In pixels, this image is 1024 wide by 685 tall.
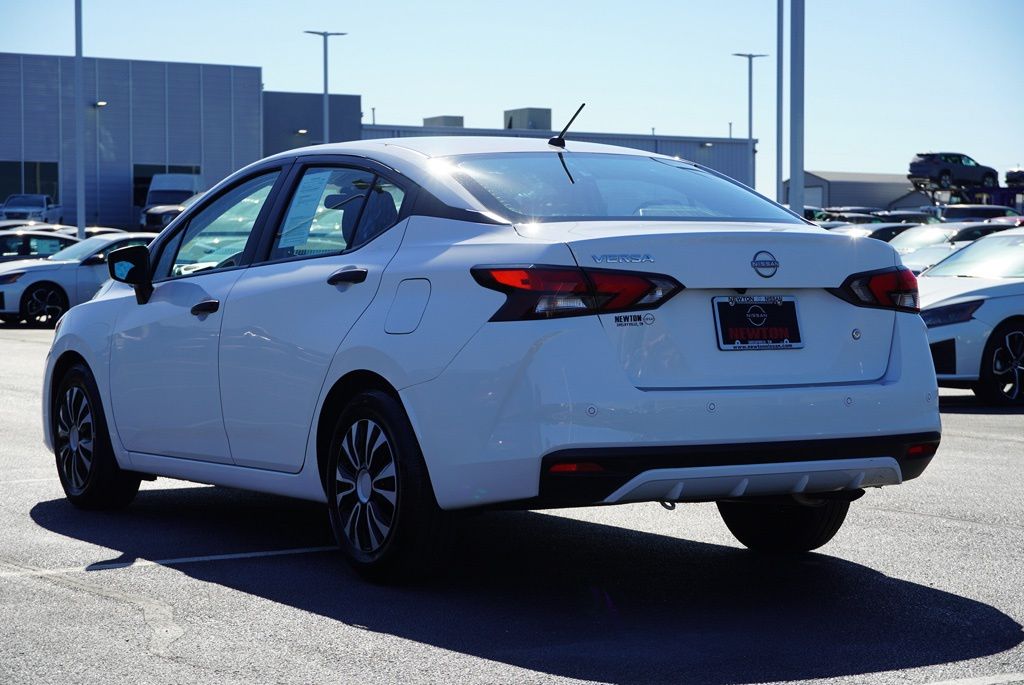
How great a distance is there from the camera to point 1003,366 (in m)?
14.3

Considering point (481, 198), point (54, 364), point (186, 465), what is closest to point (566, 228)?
point (481, 198)

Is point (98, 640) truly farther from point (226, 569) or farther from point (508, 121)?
point (508, 121)

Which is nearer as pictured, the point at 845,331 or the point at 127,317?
the point at 845,331

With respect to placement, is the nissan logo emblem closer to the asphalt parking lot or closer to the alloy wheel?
the asphalt parking lot

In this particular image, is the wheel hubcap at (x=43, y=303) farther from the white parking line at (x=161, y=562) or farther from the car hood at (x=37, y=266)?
the white parking line at (x=161, y=562)

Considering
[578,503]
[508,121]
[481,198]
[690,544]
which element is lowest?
[690,544]

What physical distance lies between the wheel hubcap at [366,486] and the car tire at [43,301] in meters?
20.9

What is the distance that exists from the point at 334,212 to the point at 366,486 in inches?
47.2

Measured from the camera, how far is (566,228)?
18.8 ft

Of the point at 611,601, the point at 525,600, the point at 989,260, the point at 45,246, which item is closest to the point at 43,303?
the point at 45,246

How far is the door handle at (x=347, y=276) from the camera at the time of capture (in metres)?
6.19

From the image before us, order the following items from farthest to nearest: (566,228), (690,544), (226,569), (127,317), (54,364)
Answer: (54,364) → (127,317) → (690,544) → (226,569) → (566,228)

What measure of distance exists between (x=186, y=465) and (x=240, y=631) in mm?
2038

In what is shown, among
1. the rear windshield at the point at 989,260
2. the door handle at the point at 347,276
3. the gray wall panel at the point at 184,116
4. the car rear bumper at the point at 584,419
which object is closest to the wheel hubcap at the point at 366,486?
the car rear bumper at the point at 584,419
